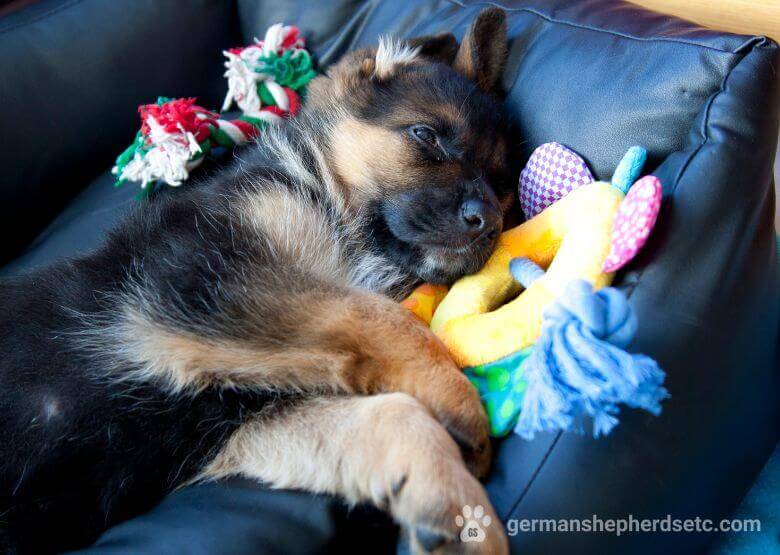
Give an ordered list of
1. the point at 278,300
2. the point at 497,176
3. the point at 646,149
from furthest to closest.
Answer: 1. the point at 497,176
2. the point at 646,149
3. the point at 278,300

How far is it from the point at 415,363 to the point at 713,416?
0.78 m

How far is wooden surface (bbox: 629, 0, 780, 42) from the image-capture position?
2291 millimetres

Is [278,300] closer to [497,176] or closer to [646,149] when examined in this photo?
[497,176]

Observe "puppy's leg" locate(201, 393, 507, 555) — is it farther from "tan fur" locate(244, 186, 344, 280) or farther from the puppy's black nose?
the puppy's black nose

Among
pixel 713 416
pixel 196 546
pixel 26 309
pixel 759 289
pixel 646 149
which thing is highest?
pixel 26 309

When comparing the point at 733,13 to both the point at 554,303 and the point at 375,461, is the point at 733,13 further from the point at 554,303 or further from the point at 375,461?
the point at 375,461

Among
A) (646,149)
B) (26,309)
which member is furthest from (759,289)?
(26,309)

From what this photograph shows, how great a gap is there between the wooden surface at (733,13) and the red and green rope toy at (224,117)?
1.59 meters

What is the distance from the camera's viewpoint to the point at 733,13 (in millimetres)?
2385

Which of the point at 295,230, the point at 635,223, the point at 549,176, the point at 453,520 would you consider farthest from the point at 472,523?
the point at 549,176

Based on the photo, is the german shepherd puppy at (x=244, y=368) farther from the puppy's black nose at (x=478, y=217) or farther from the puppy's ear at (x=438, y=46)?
the puppy's ear at (x=438, y=46)

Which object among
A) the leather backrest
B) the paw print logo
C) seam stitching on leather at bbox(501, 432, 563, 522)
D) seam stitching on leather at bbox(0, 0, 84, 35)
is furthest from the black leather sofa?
seam stitching on leather at bbox(0, 0, 84, 35)

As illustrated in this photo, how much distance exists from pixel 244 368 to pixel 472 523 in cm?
64

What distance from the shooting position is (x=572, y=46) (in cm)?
208
